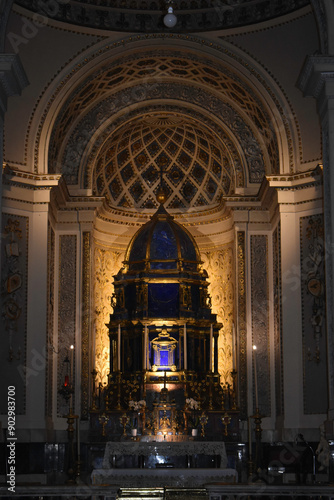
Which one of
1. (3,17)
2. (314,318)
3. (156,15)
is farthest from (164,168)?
(3,17)

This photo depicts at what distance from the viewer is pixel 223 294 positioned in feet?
82.3

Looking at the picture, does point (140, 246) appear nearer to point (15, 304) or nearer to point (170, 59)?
point (15, 304)

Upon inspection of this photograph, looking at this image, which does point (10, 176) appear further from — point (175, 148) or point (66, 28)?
point (175, 148)

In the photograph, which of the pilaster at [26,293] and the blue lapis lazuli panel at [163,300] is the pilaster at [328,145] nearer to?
the blue lapis lazuli panel at [163,300]

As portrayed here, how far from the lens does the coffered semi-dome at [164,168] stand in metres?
25.7

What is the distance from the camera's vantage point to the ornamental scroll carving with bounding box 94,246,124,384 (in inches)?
959

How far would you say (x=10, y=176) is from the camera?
21.8 m

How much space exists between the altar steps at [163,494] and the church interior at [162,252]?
182cm

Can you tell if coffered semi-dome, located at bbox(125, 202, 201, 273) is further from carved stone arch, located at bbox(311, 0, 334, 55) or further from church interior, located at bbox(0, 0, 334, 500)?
carved stone arch, located at bbox(311, 0, 334, 55)

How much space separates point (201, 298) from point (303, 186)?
400 centimetres

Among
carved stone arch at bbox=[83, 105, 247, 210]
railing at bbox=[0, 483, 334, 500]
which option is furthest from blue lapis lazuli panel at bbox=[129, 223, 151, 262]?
railing at bbox=[0, 483, 334, 500]

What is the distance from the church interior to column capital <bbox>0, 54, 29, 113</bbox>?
4.14m

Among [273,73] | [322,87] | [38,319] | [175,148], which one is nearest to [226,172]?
[175,148]

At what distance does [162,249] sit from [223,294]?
2675 millimetres
